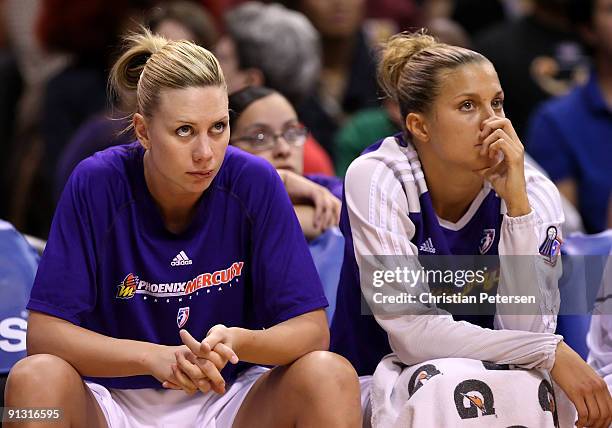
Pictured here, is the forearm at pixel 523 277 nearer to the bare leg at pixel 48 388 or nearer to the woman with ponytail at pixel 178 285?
the woman with ponytail at pixel 178 285

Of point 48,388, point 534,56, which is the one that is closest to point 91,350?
point 48,388

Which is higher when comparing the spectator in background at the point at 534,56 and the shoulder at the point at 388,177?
the shoulder at the point at 388,177

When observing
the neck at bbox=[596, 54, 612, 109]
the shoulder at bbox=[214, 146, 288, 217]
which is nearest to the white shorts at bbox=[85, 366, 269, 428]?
the shoulder at bbox=[214, 146, 288, 217]

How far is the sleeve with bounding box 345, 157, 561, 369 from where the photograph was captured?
2.92 m

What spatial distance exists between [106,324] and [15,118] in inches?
132

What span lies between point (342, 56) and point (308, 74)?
0.83 meters

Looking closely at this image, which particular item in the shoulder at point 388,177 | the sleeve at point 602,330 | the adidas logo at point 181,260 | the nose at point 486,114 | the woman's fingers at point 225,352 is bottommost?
the sleeve at point 602,330

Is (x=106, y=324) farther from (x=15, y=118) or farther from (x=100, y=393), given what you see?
(x=15, y=118)

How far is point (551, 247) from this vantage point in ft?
10.2

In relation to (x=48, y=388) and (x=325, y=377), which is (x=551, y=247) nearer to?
(x=325, y=377)

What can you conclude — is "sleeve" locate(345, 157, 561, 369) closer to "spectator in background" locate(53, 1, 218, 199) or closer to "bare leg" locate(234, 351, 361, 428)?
"bare leg" locate(234, 351, 361, 428)

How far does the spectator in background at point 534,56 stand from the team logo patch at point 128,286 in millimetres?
3116

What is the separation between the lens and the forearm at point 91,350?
9.16 feet

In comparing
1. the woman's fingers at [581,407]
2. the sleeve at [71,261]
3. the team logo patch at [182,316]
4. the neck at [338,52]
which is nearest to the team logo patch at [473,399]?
the woman's fingers at [581,407]
